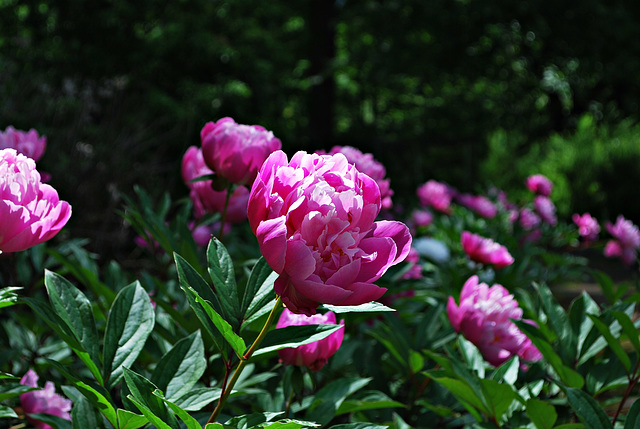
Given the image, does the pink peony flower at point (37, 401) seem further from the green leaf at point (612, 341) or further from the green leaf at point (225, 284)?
the green leaf at point (612, 341)

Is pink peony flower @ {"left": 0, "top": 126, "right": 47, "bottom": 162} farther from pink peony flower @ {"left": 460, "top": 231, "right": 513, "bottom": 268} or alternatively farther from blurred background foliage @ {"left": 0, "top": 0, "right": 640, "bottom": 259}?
blurred background foliage @ {"left": 0, "top": 0, "right": 640, "bottom": 259}

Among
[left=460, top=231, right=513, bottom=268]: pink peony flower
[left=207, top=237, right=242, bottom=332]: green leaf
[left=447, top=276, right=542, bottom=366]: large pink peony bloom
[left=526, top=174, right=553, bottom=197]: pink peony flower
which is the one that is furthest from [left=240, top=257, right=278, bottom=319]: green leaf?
[left=526, top=174, right=553, bottom=197]: pink peony flower

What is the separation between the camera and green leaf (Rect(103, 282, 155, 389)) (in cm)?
83

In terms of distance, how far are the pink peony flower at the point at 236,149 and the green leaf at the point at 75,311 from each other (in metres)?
0.39

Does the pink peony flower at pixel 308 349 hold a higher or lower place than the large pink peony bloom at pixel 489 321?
higher

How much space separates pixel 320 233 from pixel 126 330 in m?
0.40

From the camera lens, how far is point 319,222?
0.62 metres

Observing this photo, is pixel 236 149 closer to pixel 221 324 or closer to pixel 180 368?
pixel 180 368

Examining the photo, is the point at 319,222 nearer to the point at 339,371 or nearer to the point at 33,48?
the point at 339,371

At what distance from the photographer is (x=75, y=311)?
842 mm

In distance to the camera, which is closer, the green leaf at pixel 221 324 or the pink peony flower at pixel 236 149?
the green leaf at pixel 221 324

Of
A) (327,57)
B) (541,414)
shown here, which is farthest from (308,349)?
(327,57)

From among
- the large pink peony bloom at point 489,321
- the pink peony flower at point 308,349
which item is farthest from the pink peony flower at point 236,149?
the large pink peony bloom at point 489,321

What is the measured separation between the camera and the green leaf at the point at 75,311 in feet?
2.68
